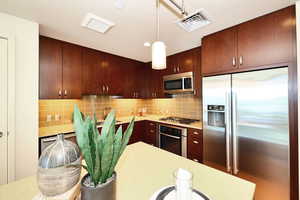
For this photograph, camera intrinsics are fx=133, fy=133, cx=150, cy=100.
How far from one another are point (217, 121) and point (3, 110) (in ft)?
7.92

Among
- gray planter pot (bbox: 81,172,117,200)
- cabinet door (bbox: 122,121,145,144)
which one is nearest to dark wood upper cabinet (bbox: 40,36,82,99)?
cabinet door (bbox: 122,121,145,144)

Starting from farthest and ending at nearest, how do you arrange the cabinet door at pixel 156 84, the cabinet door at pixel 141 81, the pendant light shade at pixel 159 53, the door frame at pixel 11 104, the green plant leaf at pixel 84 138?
the cabinet door at pixel 141 81 < the cabinet door at pixel 156 84 < the door frame at pixel 11 104 < the pendant light shade at pixel 159 53 < the green plant leaf at pixel 84 138

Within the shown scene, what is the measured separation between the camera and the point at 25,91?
1.48 m

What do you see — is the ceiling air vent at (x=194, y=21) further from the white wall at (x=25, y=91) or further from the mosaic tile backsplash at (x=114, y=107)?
the white wall at (x=25, y=91)

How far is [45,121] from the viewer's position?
2158 millimetres

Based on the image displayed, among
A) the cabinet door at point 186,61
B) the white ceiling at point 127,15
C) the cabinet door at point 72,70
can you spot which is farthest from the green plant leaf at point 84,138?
the cabinet door at point 186,61

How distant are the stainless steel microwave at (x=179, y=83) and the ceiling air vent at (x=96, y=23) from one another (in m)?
1.45

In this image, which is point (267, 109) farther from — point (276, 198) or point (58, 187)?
point (58, 187)

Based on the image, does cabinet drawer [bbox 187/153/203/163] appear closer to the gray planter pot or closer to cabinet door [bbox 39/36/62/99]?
the gray planter pot

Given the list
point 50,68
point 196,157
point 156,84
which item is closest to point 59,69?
point 50,68

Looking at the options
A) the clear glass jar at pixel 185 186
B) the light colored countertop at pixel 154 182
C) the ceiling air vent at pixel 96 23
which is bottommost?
the light colored countertop at pixel 154 182

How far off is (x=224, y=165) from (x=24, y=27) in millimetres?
2875

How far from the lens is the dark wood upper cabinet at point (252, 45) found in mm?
1305

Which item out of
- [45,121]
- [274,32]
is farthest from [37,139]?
[274,32]
